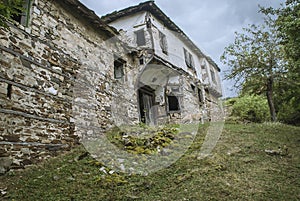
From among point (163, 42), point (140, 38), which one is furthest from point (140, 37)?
point (163, 42)

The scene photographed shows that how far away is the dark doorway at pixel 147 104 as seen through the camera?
10633 millimetres

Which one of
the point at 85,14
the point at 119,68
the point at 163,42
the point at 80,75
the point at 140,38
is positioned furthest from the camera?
the point at 163,42

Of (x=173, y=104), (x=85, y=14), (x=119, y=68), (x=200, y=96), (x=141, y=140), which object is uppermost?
(x=85, y=14)

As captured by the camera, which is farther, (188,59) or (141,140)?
(188,59)

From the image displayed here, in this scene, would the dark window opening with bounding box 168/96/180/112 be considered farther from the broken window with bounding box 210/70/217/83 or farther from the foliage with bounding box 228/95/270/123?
the broken window with bounding box 210/70/217/83

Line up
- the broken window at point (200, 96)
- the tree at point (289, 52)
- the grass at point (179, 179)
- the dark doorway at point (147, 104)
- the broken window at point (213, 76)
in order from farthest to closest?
the broken window at point (213, 76) < the broken window at point (200, 96) < the dark doorway at point (147, 104) < the tree at point (289, 52) < the grass at point (179, 179)

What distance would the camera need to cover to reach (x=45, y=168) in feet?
15.5

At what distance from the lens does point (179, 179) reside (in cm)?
430

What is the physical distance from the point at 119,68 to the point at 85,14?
103 inches

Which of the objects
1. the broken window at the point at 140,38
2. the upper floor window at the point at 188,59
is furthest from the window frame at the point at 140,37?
the upper floor window at the point at 188,59

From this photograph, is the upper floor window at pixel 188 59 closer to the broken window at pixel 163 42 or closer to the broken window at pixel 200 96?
the broken window at pixel 200 96

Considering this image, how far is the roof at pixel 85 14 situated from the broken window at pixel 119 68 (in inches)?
44.2

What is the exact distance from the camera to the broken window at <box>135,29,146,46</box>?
10791 mm

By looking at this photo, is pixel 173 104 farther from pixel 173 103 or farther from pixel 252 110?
pixel 252 110
